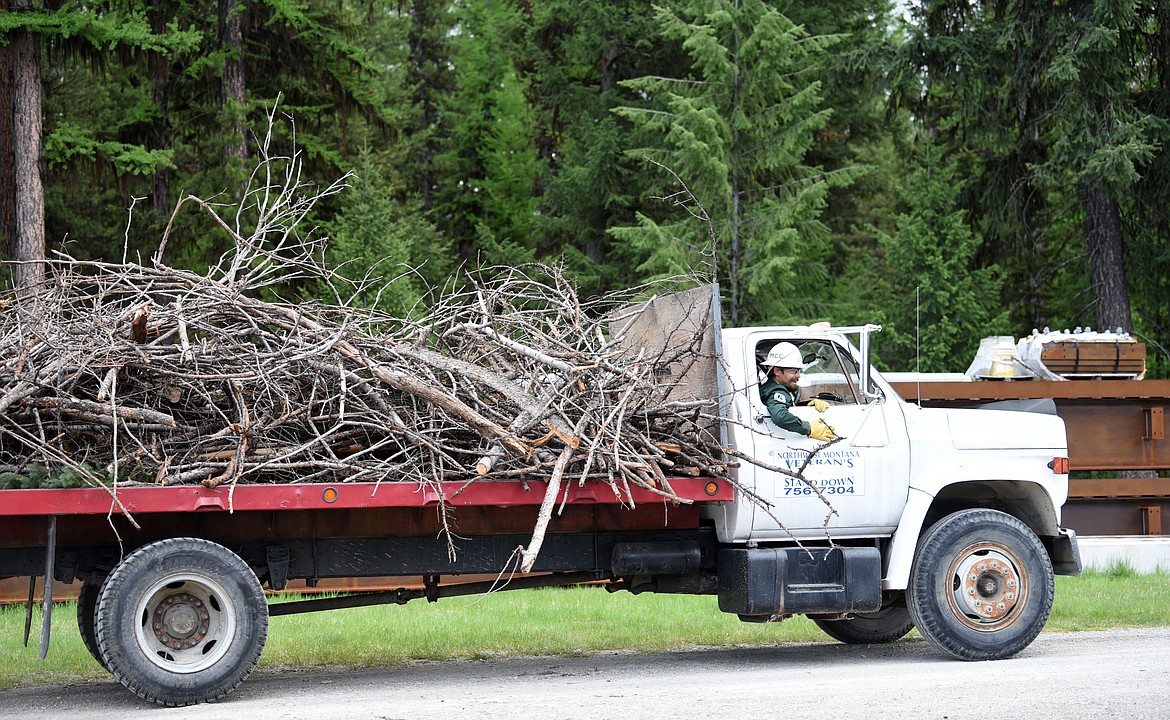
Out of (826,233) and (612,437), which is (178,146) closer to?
(826,233)

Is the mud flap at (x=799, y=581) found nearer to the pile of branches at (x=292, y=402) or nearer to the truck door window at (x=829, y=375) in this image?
the pile of branches at (x=292, y=402)

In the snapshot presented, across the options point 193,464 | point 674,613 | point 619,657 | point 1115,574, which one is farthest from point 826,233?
point 193,464

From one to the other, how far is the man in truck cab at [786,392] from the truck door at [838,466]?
7cm

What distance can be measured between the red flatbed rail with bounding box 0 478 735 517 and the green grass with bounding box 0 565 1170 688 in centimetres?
253

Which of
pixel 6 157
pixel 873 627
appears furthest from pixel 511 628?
pixel 6 157

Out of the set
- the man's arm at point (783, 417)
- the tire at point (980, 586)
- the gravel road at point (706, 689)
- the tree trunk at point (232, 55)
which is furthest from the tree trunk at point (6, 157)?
the tire at point (980, 586)

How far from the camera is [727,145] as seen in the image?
2377 centimetres

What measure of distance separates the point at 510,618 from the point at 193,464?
16.1 feet

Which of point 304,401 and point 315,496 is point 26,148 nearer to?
point 304,401

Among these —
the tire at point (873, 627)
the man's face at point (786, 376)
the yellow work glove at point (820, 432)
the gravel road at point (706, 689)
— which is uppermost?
the man's face at point (786, 376)

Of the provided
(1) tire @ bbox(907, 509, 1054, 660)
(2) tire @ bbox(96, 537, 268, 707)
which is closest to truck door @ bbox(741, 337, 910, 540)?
(1) tire @ bbox(907, 509, 1054, 660)

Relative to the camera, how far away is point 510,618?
38.7 feet

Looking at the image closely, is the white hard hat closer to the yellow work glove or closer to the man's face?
the man's face

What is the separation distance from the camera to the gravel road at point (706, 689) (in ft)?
23.0
